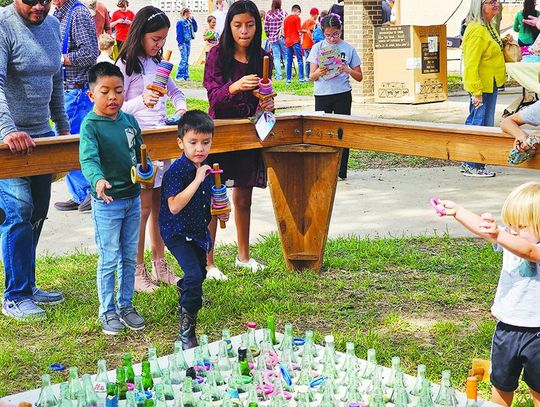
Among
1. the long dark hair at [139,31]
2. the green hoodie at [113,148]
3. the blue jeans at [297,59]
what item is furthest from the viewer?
the blue jeans at [297,59]

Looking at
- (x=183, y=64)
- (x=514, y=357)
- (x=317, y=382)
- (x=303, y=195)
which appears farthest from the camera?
(x=183, y=64)

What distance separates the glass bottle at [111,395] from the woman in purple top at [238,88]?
8.12 ft

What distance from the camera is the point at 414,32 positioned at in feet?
51.9

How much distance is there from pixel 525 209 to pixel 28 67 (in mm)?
3152

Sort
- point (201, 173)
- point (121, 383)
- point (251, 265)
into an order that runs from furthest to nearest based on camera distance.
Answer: point (251, 265) < point (201, 173) < point (121, 383)

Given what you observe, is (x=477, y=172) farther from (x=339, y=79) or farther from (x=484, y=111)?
(x=339, y=79)

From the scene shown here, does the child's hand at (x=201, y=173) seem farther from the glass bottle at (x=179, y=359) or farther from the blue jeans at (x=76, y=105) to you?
the blue jeans at (x=76, y=105)

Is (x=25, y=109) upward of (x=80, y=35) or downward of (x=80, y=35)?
downward

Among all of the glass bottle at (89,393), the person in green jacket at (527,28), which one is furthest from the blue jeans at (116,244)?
the person in green jacket at (527,28)

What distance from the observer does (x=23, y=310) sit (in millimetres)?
5883

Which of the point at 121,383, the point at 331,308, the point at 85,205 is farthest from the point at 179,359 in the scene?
the point at 85,205

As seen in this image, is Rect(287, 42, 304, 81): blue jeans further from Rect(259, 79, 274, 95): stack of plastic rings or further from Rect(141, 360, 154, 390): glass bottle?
Rect(141, 360, 154, 390): glass bottle

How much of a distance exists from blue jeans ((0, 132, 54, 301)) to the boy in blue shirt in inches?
39.5

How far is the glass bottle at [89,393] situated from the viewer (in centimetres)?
406
